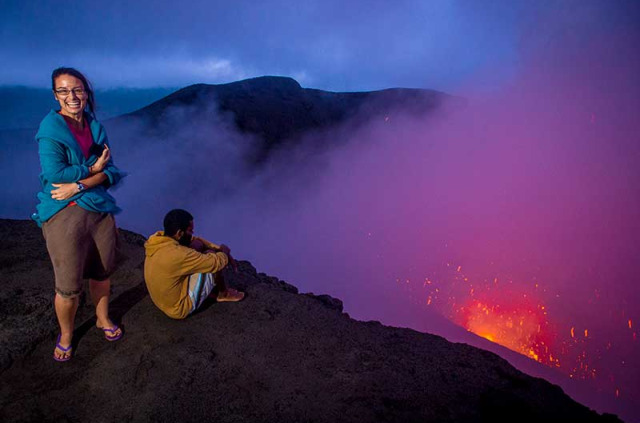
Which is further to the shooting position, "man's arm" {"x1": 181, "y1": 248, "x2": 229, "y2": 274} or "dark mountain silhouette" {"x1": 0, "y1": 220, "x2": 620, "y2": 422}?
"man's arm" {"x1": 181, "y1": 248, "x2": 229, "y2": 274}

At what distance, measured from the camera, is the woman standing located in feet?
6.51

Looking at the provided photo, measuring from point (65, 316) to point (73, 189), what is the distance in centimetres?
94

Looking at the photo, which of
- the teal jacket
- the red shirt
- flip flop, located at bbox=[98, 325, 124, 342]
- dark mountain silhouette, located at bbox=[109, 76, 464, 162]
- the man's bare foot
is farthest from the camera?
dark mountain silhouette, located at bbox=[109, 76, 464, 162]

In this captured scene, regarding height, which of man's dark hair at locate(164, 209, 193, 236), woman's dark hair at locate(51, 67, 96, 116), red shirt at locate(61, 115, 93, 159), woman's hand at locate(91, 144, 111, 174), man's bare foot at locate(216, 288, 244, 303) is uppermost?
woman's dark hair at locate(51, 67, 96, 116)

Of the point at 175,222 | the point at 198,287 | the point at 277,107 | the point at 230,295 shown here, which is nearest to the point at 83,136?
the point at 175,222

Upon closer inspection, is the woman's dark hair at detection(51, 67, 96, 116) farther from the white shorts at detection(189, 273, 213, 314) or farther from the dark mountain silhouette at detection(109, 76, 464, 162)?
the dark mountain silhouette at detection(109, 76, 464, 162)

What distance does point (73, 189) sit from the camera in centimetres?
202

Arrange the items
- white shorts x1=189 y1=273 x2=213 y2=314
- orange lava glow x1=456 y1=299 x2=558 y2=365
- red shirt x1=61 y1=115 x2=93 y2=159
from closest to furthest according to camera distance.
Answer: red shirt x1=61 y1=115 x2=93 y2=159 < white shorts x1=189 y1=273 x2=213 y2=314 < orange lava glow x1=456 y1=299 x2=558 y2=365

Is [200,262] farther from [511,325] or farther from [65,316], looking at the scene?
[511,325]

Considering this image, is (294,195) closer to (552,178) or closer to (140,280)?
(552,178)

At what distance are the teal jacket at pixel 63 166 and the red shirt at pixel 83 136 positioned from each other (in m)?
0.03

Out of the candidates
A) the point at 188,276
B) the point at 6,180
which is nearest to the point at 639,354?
the point at 188,276

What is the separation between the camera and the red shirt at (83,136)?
2.09m

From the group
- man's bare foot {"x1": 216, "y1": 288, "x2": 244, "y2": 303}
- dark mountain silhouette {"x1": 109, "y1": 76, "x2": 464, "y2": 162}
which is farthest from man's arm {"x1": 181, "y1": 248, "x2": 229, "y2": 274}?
dark mountain silhouette {"x1": 109, "y1": 76, "x2": 464, "y2": 162}
